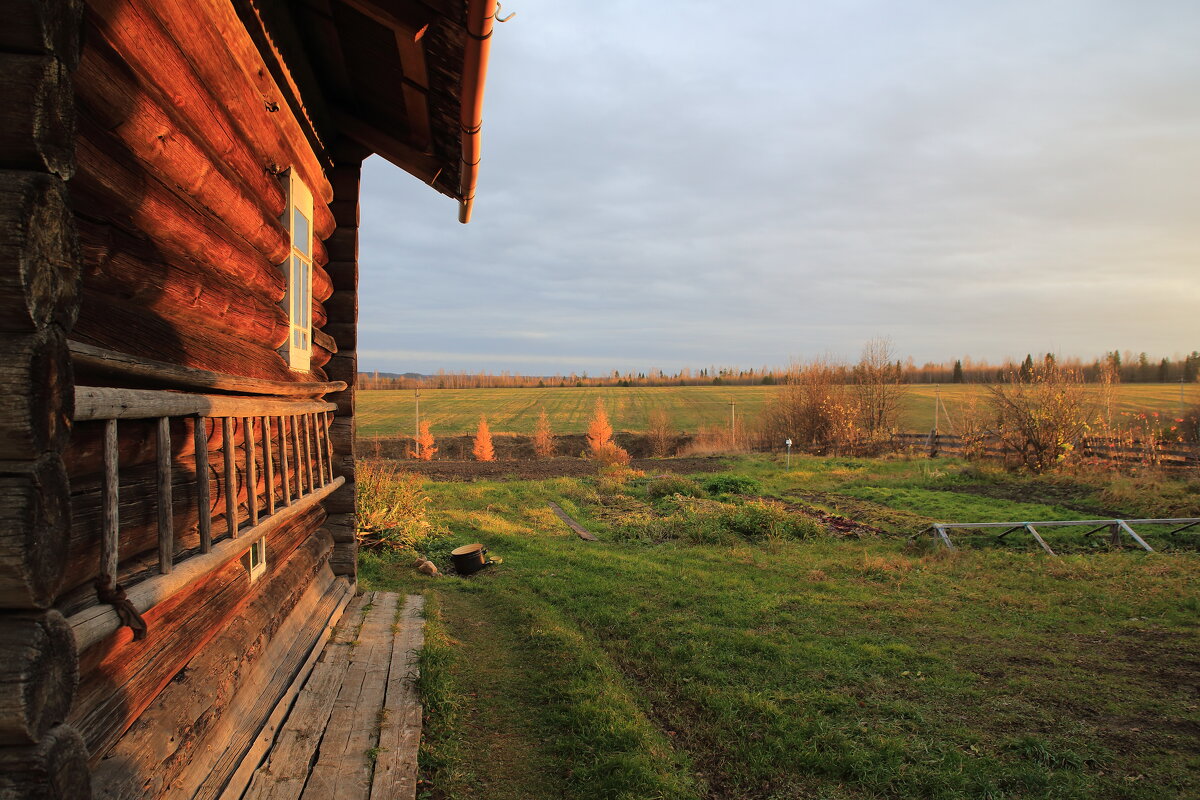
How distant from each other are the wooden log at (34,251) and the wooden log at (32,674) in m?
0.67

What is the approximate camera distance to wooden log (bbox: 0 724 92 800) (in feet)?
4.67

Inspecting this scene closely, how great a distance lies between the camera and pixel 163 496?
6.86ft

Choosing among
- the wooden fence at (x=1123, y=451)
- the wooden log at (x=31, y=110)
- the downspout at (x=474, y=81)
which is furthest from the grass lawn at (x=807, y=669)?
the wooden fence at (x=1123, y=451)

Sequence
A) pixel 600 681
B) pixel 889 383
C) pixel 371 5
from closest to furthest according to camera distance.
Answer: pixel 371 5, pixel 600 681, pixel 889 383

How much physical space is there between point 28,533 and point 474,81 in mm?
3180

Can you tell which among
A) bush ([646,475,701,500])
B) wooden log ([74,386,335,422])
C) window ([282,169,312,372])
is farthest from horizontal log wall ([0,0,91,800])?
bush ([646,475,701,500])

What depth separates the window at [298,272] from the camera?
443cm

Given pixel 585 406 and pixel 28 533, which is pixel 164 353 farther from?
pixel 585 406

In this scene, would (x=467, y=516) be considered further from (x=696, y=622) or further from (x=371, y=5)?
(x=371, y=5)

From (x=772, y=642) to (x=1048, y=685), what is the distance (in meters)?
2.31

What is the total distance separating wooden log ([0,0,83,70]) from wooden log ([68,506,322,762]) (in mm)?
1556

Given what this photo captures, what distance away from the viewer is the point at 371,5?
11.6 feet

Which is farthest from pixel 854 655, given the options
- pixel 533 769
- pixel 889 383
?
pixel 889 383

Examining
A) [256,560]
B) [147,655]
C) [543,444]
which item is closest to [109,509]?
[147,655]
